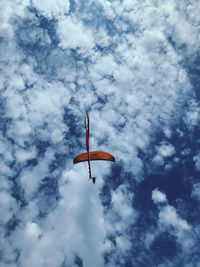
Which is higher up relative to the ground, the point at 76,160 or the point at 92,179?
the point at 76,160

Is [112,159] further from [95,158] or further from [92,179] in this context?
[92,179]

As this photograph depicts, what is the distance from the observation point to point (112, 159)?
1244 inches

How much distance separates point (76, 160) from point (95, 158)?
3.51 meters

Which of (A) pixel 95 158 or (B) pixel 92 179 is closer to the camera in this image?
(B) pixel 92 179

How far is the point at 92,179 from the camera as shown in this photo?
29859mm

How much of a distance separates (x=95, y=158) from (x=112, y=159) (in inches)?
117

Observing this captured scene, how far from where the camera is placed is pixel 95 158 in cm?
3177

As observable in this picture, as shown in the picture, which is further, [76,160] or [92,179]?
[76,160]

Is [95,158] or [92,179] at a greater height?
[95,158]

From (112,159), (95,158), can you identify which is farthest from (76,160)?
(112,159)

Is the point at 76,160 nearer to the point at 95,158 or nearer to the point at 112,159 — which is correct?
the point at 95,158

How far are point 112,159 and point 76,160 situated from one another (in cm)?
644

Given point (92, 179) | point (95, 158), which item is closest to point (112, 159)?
point (95, 158)
